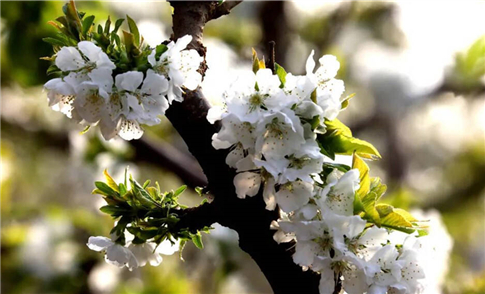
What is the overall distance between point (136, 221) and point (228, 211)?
90 millimetres

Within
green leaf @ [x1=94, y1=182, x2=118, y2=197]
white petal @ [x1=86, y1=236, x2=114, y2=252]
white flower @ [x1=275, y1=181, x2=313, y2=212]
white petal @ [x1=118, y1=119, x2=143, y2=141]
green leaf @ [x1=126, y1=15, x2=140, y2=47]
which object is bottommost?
white petal @ [x1=86, y1=236, x2=114, y2=252]

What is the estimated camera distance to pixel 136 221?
1.77ft

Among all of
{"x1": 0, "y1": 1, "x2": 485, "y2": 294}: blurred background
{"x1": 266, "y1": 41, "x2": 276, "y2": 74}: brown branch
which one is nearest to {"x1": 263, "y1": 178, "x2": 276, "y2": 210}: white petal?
{"x1": 266, "y1": 41, "x2": 276, "y2": 74}: brown branch

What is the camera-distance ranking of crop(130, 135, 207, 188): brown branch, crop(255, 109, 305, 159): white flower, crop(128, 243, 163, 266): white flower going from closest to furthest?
crop(255, 109, 305, 159): white flower → crop(128, 243, 163, 266): white flower → crop(130, 135, 207, 188): brown branch

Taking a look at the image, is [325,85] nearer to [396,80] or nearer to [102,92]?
[102,92]

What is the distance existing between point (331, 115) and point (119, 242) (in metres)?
0.24

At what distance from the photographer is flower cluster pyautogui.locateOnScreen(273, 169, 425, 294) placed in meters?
0.46

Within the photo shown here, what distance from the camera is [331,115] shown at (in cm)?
48

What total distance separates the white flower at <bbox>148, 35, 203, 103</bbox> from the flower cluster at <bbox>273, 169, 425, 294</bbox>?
147 mm

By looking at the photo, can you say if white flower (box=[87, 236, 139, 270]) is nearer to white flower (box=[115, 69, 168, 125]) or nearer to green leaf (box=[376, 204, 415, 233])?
white flower (box=[115, 69, 168, 125])

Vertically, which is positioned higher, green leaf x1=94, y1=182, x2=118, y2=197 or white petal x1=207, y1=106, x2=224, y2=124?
white petal x1=207, y1=106, x2=224, y2=124

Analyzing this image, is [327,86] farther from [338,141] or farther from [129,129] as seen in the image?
[129,129]

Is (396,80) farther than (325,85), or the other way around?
(396,80)

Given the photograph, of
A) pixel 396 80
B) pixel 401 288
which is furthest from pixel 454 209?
pixel 401 288
